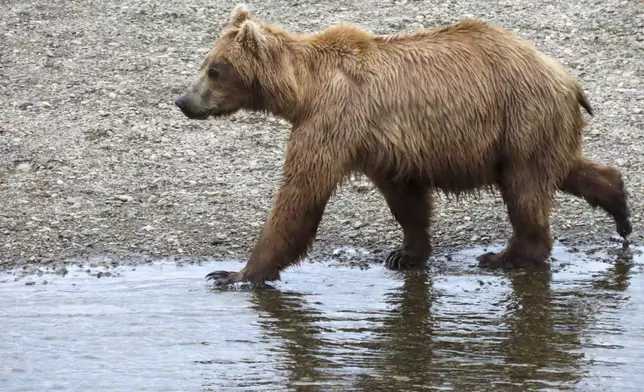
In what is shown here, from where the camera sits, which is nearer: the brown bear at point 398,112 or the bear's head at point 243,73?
the brown bear at point 398,112

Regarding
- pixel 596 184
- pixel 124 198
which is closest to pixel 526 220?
pixel 596 184

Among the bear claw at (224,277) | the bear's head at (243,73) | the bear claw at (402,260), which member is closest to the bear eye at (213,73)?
the bear's head at (243,73)

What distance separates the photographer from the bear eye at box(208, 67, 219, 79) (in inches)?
284

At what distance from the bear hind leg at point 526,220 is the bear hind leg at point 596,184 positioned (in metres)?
0.35

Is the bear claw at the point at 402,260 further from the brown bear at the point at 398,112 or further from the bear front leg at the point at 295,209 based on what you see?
the bear front leg at the point at 295,209

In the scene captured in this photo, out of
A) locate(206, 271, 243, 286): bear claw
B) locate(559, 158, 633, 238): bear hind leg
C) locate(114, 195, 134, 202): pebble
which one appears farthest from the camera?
locate(114, 195, 134, 202): pebble

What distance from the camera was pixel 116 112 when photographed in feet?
33.2

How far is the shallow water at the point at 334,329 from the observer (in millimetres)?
5543

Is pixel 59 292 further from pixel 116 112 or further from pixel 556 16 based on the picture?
pixel 556 16

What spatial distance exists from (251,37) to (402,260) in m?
1.74

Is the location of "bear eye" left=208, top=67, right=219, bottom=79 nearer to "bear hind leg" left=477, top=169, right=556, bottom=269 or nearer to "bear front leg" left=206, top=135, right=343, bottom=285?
"bear front leg" left=206, top=135, right=343, bottom=285

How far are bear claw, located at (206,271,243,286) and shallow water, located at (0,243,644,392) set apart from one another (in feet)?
0.31

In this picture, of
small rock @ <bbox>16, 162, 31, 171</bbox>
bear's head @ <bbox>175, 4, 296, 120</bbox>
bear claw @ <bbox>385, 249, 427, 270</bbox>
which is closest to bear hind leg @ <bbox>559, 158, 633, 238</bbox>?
bear claw @ <bbox>385, 249, 427, 270</bbox>

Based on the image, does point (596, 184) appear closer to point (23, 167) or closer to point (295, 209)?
point (295, 209)
